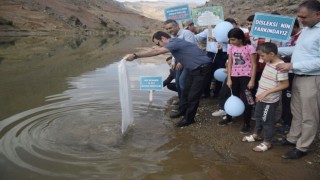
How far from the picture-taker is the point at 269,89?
213 inches

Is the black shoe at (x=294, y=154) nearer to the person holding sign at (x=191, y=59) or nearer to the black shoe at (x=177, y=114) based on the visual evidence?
the person holding sign at (x=191, y=59)

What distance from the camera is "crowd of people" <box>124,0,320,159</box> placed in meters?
4.97

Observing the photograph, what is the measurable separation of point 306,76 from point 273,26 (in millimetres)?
1151

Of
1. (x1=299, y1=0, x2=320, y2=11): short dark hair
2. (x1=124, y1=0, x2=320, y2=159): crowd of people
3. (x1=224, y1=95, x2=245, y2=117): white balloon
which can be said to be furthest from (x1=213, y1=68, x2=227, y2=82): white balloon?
(x1=299, y1=0, x2=320, y2=11): short dark hair

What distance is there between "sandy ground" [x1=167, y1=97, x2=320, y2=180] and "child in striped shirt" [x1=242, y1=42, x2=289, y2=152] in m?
0.23

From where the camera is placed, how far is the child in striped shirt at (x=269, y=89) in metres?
5.30

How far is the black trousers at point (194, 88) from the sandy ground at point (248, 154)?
308mm

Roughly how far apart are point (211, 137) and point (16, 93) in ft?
19.7

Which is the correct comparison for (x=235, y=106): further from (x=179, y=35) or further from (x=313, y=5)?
(x=179, y=35)

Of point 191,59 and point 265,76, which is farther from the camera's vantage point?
point 191,59

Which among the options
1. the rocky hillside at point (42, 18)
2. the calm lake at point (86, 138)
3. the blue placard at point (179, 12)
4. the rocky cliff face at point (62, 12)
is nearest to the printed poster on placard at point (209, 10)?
the blue placard at point (179, 12)

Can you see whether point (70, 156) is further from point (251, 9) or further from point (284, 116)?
point (251, 9)

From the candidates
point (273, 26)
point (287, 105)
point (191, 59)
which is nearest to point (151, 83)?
point (191, 59)


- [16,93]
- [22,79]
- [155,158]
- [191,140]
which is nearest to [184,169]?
[155,158]
